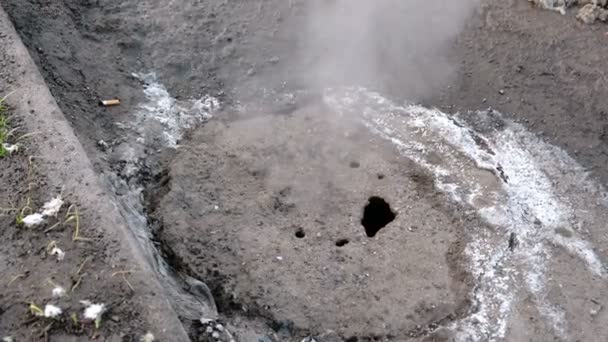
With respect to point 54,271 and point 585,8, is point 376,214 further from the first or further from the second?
point 585,8

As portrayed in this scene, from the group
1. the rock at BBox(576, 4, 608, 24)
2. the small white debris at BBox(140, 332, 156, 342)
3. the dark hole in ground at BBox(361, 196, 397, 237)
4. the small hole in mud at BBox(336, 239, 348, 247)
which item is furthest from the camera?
the rock at BBox(576, 4, 608, 24)

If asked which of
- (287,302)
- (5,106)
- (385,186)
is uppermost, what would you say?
(5,106)

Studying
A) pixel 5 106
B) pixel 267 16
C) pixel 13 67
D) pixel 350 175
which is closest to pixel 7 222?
pixel 5 106

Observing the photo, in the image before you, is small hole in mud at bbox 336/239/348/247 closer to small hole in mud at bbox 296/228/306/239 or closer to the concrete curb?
small hole in mud at bbox 296/228/306/239

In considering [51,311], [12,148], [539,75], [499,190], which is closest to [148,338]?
[51,311]

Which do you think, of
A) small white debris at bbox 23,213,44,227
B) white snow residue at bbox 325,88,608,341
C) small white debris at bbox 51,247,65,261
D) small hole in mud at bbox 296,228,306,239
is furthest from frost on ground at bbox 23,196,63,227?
white snow residue at bbox 325,88,608,341

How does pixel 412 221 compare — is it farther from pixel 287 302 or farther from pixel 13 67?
pixel 13 67
